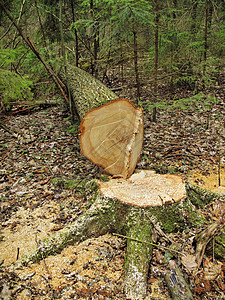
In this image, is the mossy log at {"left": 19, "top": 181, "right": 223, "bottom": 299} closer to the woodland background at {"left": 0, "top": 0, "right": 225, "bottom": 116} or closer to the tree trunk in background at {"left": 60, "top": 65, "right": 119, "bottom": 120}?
the tree trunk in background at {"left": 60, "top": 65, "right": 119, "bottom": 120}

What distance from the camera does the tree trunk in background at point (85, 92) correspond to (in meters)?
4.14

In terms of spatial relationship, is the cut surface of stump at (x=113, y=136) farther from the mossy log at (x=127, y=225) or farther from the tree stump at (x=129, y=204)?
the mossy log at (x=127, y=225)

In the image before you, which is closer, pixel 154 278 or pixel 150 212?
pixel 154 278

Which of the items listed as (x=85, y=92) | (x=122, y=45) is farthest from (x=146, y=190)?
(x=122, y=45)

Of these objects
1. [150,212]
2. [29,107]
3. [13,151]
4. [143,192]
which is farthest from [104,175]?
[29,107]

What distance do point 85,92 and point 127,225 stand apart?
3185 mm

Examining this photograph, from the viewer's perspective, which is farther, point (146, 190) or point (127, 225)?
point (146, 190)

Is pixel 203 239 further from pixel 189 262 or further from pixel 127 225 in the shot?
pixel 127 225

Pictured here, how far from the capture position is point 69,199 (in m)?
3.84

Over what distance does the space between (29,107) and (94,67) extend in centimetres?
282

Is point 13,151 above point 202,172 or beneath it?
above

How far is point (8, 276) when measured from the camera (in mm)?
2262

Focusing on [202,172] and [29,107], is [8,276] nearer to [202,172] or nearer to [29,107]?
Result: [202,172]

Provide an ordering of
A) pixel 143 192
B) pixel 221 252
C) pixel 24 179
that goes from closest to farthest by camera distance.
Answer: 1. pixel 221 252
2. pixel 143 192
3. pixel 24 179
